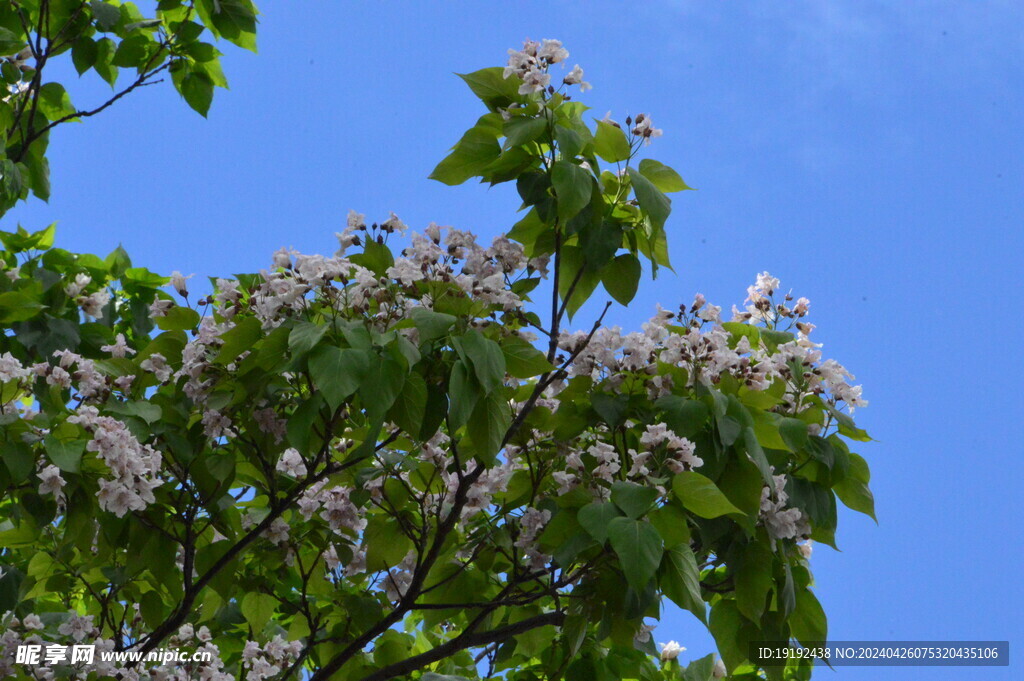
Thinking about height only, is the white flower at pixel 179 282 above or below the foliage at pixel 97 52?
below

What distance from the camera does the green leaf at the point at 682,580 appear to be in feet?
8.23

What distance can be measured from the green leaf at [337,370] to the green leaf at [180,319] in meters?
0.81

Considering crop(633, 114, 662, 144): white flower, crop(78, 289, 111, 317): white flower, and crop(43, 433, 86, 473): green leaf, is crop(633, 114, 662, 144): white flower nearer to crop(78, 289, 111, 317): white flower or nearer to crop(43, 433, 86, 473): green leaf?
crop(43, 433, 86, 473): green leaf

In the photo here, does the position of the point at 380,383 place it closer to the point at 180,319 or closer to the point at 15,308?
the point at 180,319

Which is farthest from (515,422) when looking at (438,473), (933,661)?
(933,661)

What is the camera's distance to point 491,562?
3.37 m

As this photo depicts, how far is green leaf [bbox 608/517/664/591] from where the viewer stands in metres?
2.35

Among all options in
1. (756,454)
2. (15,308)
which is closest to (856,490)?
(756,454)

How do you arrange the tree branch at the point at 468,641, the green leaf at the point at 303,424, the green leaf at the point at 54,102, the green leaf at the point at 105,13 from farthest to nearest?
the green leaf at the point at 54,102 → the green leaf at the point at 105,13 → the tree branch at the point at 468,641 → the green leaf at the point at 303,424

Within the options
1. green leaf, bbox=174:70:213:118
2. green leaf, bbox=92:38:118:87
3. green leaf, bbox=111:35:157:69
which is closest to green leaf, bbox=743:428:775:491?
green leaf, bbox=174:70:213:118

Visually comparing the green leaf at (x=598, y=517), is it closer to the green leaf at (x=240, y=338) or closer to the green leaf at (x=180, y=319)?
the green leaf at (x=240, y=338)

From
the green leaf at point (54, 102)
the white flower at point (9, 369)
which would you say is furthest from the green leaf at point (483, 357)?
the green leaf at point (54, 102)

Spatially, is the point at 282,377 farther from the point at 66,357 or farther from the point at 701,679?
the point at 701,679

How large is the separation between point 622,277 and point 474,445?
2.31 ft
